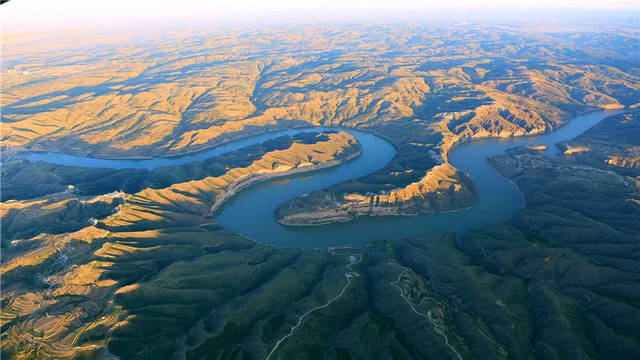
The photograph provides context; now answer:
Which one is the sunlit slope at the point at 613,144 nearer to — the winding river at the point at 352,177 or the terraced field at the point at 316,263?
the terraced field at the point at 316,263

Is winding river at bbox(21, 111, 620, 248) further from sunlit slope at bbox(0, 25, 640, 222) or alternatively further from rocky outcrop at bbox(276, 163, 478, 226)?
sunlit slope at bbox(0, 25, 640, 222)

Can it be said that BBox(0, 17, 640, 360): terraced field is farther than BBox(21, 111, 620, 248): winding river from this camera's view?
No

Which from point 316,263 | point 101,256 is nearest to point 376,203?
point 316,263

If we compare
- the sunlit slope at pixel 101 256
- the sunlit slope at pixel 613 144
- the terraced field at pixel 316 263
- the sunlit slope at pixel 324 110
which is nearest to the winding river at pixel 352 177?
the terraced field at pixel 316 263

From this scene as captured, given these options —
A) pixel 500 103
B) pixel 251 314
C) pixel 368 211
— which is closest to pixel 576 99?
pixel 500 103

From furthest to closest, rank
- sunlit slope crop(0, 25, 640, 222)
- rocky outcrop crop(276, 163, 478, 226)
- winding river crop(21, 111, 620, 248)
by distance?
sunlit slope crop(0, 25, 640, 222)
rocky outcrop crop(276, 163, 478, 226)
winding river crop(21, 111, 620, 248)

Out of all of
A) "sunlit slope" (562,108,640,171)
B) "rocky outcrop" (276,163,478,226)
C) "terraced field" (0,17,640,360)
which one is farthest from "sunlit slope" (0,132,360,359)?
"sunlit slope" (562,108,640,171)

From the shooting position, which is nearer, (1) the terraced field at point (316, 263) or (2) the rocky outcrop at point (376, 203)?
(1) the terraced field at point (316, 263)

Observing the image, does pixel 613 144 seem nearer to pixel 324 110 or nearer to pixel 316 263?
pixel 324 110
